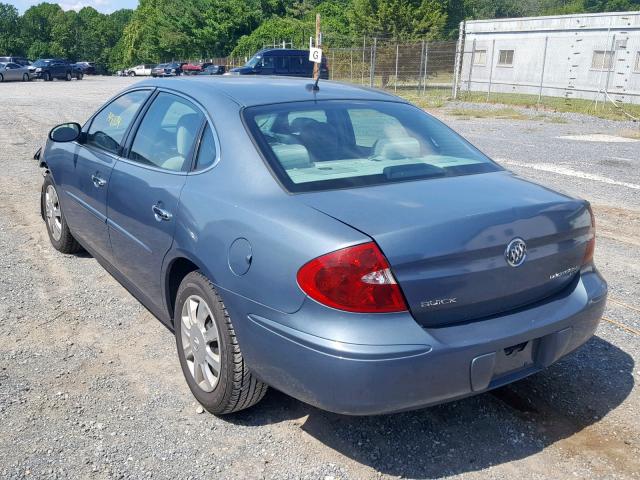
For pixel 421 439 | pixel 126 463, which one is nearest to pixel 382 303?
pixel 421 439

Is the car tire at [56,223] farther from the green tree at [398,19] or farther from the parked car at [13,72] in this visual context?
the parked car at [13,72]

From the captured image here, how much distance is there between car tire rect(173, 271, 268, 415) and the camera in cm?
288

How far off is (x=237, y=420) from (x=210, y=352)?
0.36 metres

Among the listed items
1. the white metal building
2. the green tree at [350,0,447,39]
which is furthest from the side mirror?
the green tree at [350,0,447,39]

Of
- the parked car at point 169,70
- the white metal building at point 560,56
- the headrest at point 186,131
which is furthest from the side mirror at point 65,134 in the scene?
the parked car at point 169,70

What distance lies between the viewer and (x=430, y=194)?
285 cm

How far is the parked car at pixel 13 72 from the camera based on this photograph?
4282 cm

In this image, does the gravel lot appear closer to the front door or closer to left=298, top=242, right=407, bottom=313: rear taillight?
the front door

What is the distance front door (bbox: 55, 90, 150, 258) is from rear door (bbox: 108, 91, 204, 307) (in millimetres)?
184

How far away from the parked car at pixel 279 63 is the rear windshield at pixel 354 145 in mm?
23032

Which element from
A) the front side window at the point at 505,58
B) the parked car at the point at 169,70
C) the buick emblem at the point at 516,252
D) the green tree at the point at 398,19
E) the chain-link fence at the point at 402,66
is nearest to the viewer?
the buick emblem at the point at 516,252

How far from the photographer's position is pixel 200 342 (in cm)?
314

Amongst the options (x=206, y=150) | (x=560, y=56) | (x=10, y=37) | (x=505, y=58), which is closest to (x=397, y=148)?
(x=206, y=150)

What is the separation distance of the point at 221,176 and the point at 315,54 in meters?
12.0
